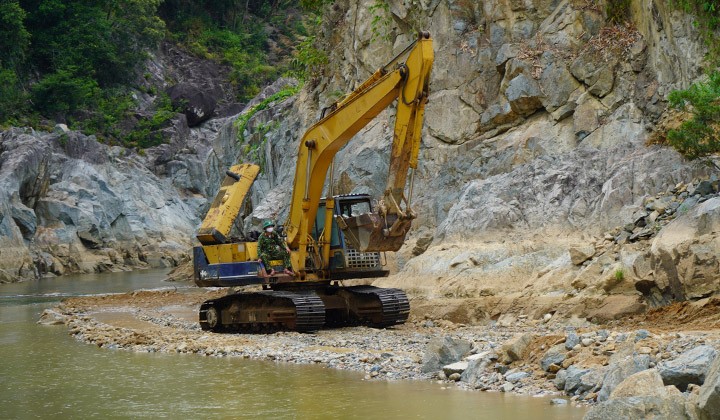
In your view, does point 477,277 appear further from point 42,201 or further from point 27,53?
point 27,53

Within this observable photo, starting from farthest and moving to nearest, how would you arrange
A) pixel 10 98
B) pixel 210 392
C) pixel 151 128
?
pixel 151 128 < pixel 10 98 < pixel 210 392

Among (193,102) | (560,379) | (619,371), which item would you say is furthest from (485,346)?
(193,102)

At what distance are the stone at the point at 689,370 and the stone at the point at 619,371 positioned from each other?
1.11 ft

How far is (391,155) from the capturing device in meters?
15.9

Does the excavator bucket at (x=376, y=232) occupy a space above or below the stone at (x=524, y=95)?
below

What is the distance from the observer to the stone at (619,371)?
30.0ft

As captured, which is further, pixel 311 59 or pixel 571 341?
pixel 311 59

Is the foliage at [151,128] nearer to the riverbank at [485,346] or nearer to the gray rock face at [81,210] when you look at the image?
the gray rock face at [81,210]

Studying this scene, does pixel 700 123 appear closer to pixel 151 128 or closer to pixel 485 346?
pixel 485 346

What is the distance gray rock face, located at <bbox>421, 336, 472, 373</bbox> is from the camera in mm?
11883

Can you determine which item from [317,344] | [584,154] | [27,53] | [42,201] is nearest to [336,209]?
[317,344]

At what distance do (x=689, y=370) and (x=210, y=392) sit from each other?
5889mm

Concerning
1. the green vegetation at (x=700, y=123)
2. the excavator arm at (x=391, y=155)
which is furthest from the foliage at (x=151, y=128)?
the green vegetation at (x=700, y=123)

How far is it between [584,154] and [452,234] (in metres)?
3.37
